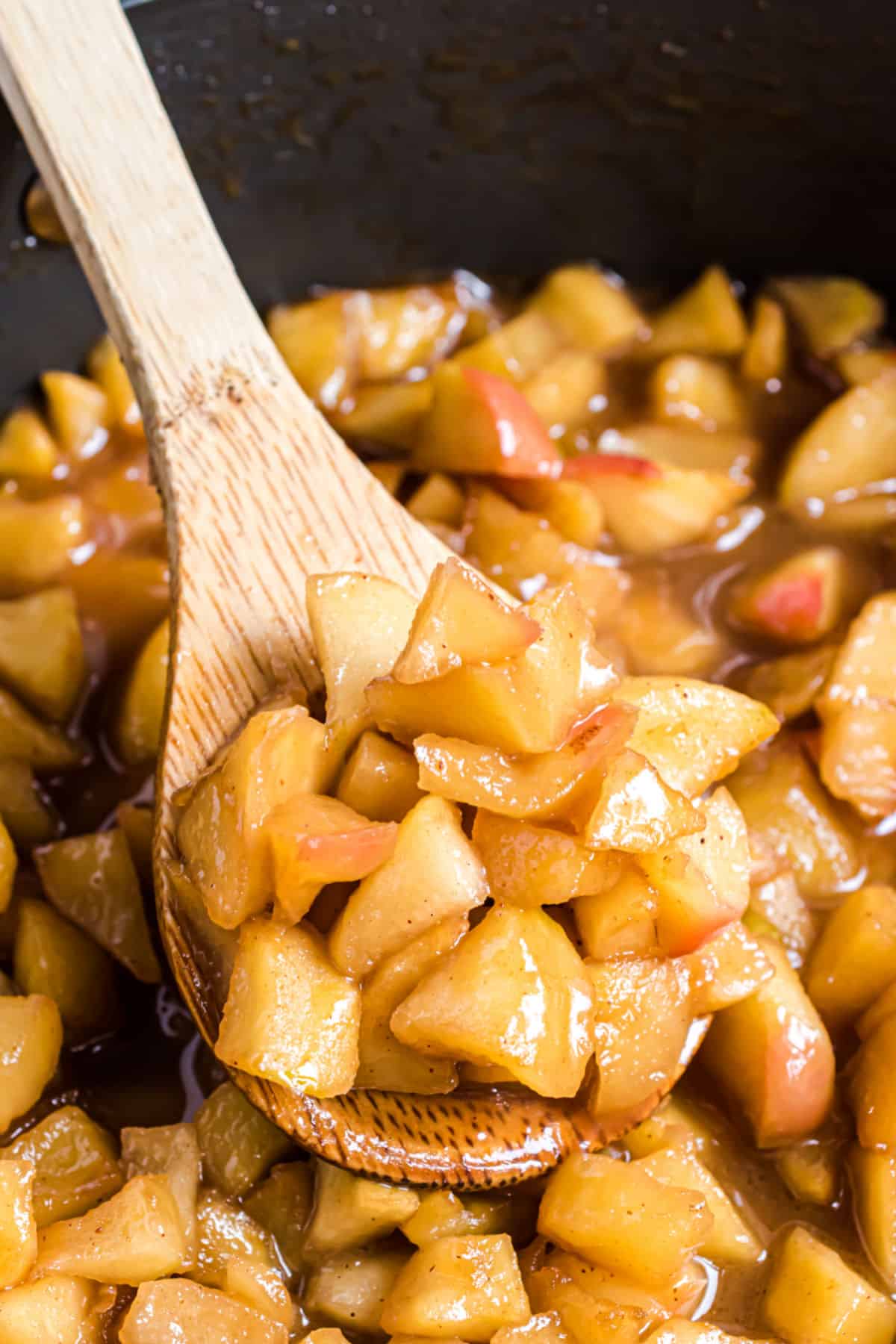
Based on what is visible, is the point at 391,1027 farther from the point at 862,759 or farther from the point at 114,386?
the point at 114,386

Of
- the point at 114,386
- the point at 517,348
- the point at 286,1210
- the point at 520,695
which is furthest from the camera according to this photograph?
the point at 517,348

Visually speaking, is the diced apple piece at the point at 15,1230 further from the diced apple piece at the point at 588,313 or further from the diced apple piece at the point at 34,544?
the diced apple piece at the point at 588,313

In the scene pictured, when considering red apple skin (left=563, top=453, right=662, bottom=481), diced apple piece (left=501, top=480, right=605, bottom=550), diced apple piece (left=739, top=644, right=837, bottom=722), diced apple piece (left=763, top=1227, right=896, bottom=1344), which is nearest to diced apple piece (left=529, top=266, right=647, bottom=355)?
red apple skin (left=563, top=453, right=662, bottom=481)

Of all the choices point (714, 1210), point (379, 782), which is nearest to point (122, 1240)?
point (379, 782)

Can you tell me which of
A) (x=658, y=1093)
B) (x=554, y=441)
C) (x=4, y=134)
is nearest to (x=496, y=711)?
(x=658, y=1093)

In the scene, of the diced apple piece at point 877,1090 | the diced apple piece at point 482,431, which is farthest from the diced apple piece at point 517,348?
the diced apple piece at point 877,1090
